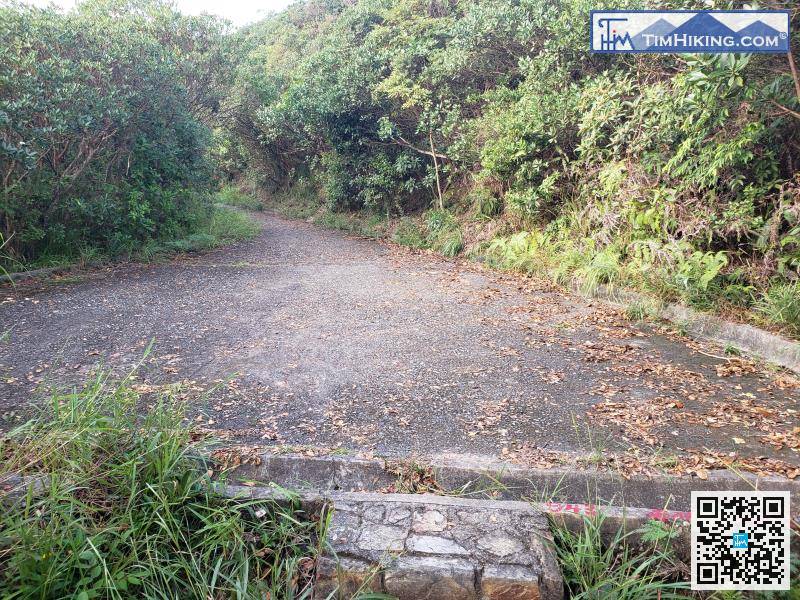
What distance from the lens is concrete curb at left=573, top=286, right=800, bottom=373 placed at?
4082mm

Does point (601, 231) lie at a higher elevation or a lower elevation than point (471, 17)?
lower

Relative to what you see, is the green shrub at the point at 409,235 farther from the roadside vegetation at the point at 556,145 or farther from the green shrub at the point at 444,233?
the green shrub at the point at 444,233

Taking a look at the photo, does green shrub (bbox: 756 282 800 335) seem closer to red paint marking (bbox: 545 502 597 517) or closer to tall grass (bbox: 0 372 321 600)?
red paint marking (bbox: 545 502 597 517)

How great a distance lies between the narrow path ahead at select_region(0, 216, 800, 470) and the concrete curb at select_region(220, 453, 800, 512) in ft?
0.60

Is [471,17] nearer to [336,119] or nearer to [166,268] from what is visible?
[336,119]

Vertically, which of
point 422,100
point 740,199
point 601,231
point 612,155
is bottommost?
point 601,231

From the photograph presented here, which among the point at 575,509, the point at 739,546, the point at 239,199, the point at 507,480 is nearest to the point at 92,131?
the point at 507,480

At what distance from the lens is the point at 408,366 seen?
13.8 feet

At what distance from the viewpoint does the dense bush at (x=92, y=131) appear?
661 cm

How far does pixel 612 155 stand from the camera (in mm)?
6758

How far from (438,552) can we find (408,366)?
7.20 feet

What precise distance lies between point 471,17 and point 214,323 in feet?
23.4

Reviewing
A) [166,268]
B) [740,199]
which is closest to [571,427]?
[740,199]

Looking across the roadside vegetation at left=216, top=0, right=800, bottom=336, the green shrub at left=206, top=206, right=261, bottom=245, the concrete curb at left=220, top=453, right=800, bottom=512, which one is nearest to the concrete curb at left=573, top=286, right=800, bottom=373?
the roadside vegetation at left=216, top=0, right=800, bottom=336
